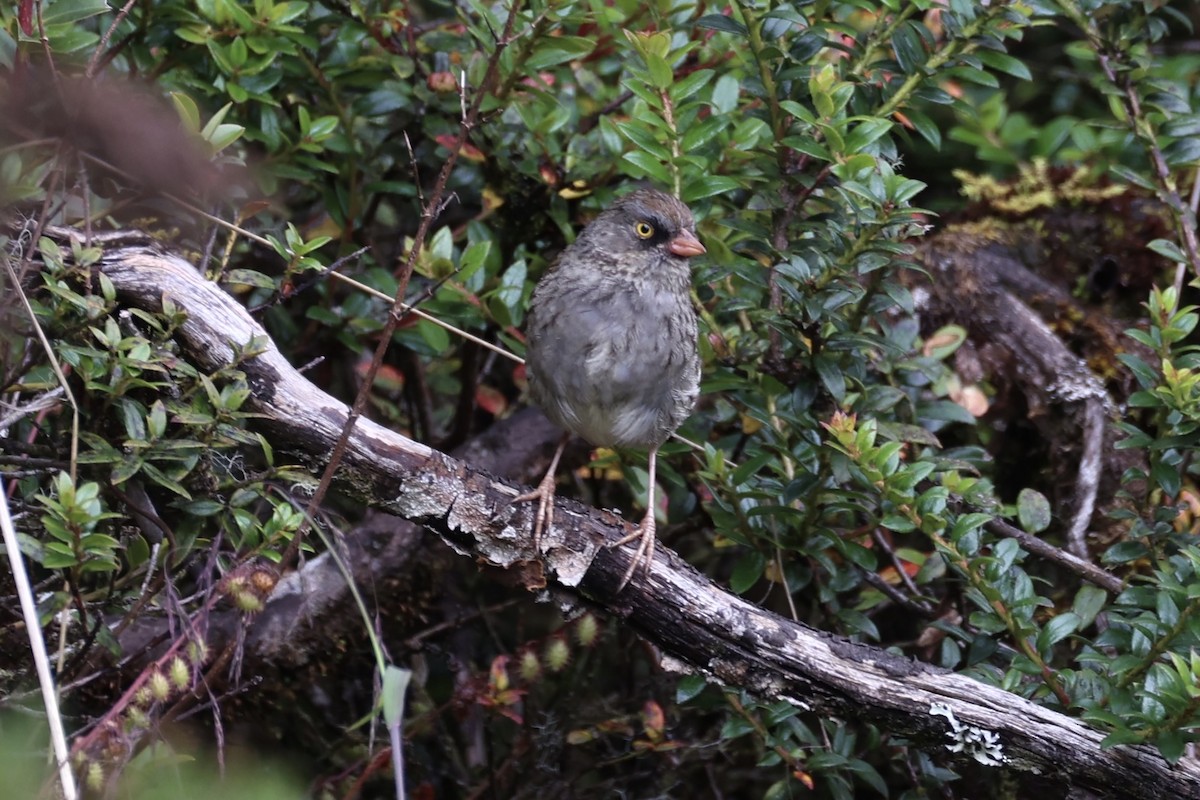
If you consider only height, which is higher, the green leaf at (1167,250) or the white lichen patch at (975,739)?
the green leaf at (1167,250)

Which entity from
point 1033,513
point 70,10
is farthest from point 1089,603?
point 70,10

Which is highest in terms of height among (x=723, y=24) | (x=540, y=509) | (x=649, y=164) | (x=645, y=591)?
(x=723, y=24)

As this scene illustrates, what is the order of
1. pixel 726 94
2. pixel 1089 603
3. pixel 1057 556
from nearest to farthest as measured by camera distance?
pixel 1089 603, pixel 1057 556, pixel 726 94

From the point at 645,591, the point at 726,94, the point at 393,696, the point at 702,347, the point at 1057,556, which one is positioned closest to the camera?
the point at 393,696

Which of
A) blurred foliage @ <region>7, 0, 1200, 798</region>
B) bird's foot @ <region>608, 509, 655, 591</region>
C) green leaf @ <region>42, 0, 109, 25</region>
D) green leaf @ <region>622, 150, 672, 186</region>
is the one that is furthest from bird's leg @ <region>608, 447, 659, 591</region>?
green leaf @ <region>42, 0, 109, 25</region>

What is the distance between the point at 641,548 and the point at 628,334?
0.75 meters

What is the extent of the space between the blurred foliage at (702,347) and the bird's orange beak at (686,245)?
0.11 metres

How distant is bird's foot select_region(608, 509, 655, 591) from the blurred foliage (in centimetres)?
40

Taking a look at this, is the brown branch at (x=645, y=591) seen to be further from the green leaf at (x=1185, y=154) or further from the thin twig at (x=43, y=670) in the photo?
the green leaf at (x=1185, y=154)

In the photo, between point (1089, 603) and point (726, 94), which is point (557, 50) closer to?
point (726, 94)

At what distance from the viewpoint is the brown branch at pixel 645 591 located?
267cm

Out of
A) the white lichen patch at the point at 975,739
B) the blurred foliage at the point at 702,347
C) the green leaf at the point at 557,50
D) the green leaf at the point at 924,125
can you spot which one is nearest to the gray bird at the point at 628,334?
the blurred foliage at the point at 702,347

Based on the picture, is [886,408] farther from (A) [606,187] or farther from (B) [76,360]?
(B) [76,360]

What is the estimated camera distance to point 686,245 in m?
3.35
